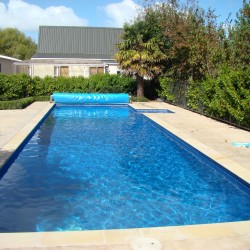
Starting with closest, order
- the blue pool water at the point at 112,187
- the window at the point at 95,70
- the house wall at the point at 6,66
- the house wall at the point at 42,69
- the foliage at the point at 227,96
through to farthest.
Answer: the blue pool water at the point at 112,187 → the foliage at the point at 227,96 → the house wall at the point at 42,69 → the window at the point at 95,70 → the house wall at the point at 6,66

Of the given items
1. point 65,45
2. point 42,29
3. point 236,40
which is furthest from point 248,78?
point 42,29

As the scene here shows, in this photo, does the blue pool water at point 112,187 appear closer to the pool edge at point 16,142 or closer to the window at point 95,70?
the pool edge at point 16,142

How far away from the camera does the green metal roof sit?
35906 mm

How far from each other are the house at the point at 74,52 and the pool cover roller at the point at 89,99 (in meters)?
8.91

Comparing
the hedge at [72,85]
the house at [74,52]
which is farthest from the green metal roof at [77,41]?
the hedge at [72,85]

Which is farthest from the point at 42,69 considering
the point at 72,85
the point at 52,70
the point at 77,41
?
the point at 72,85

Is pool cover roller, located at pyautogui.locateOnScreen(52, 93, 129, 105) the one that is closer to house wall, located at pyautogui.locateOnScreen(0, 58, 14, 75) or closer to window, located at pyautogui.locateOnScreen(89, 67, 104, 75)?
window, located at pyautogui.locateOnScreen(89, 67, 104, 75)

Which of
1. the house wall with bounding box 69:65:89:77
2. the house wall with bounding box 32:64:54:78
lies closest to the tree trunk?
the house wall with bounding box 69:65:89:77

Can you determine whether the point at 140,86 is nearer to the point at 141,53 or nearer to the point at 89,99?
the point at 141,53

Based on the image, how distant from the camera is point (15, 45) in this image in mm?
69312

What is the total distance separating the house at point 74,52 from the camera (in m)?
31.7

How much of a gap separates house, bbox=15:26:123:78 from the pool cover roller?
8.91 meters

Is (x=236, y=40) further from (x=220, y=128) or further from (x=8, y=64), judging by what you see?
(x=8, y=64)

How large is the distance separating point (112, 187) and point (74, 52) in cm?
3037
